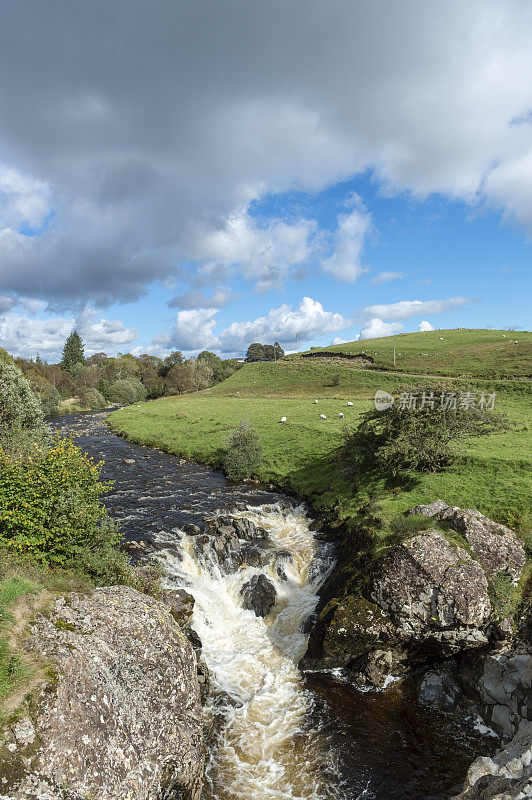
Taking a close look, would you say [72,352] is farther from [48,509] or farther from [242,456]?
[48,509]

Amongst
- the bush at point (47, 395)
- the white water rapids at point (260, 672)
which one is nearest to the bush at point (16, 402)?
the white water rapids at point (260, 672)

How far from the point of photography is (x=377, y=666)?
15.5 meters

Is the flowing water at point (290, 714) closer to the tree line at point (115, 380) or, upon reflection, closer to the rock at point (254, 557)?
the rock at point (254, 557)

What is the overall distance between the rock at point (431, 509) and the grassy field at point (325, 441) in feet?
4.51

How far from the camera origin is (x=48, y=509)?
15.0 meters

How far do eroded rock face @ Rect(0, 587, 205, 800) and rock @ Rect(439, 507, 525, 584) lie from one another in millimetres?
12907

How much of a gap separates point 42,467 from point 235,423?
3906cm

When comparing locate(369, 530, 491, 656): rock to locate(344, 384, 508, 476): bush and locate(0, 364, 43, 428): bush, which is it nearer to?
locate(344, 384, 508, 476): bush

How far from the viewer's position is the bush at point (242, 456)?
37594 mm

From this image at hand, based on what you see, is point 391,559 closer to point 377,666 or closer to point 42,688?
point 377,666

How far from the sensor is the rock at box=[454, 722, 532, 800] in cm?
861

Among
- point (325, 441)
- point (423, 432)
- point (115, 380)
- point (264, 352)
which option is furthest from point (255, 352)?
point (423, 432)

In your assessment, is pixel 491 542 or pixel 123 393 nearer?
pixel 491 542

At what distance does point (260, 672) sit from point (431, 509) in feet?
37.5
